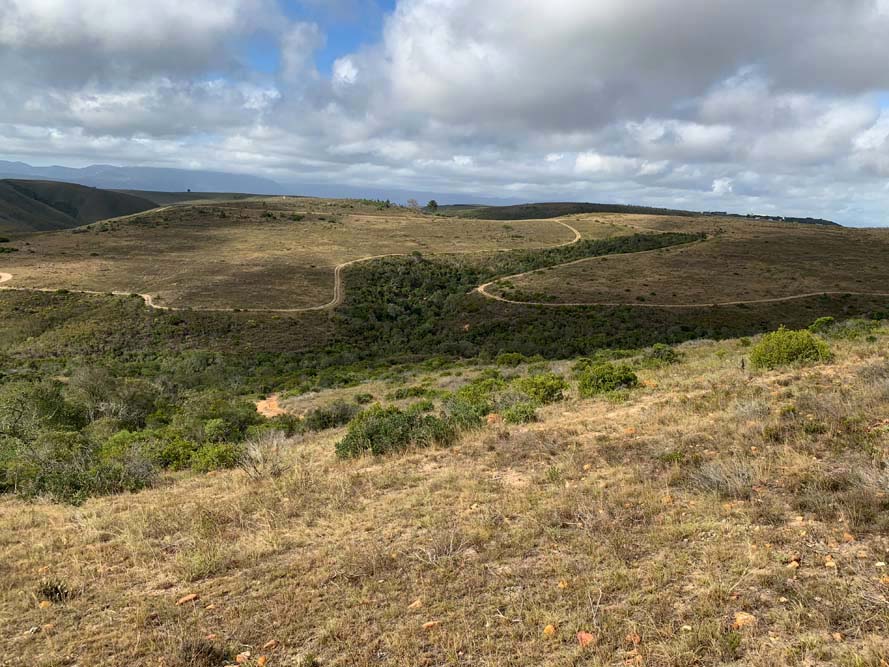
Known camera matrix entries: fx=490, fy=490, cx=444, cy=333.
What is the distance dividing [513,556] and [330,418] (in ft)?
44.3

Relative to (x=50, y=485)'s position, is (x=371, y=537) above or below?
above

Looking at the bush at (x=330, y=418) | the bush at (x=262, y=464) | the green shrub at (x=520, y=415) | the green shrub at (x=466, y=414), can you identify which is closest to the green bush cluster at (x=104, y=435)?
the bush at (x=262, y=464)

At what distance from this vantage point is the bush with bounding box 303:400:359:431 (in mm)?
17469

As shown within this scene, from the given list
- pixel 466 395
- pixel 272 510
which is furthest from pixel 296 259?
pixel 272 510

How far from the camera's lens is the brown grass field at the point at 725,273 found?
180 ft

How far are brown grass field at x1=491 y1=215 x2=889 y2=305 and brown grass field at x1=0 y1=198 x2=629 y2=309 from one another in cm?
2238

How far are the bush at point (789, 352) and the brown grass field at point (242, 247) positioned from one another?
4747cm

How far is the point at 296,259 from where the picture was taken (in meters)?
71.8

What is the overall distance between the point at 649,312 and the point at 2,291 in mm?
Result: 67656

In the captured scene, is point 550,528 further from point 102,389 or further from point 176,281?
point 176,281

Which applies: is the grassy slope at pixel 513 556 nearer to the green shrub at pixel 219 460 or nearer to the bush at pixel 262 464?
the bush at pixel 262 464

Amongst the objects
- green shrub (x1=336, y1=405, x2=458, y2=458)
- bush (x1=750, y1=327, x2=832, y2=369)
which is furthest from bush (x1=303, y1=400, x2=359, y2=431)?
bush (x1=750, y1=327, x2=832, y2=369)

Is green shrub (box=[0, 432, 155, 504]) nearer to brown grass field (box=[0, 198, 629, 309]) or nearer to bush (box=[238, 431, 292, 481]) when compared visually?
bush (box=[238, 431, 292, 481])

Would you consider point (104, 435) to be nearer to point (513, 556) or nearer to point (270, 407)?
point (270, 407)
